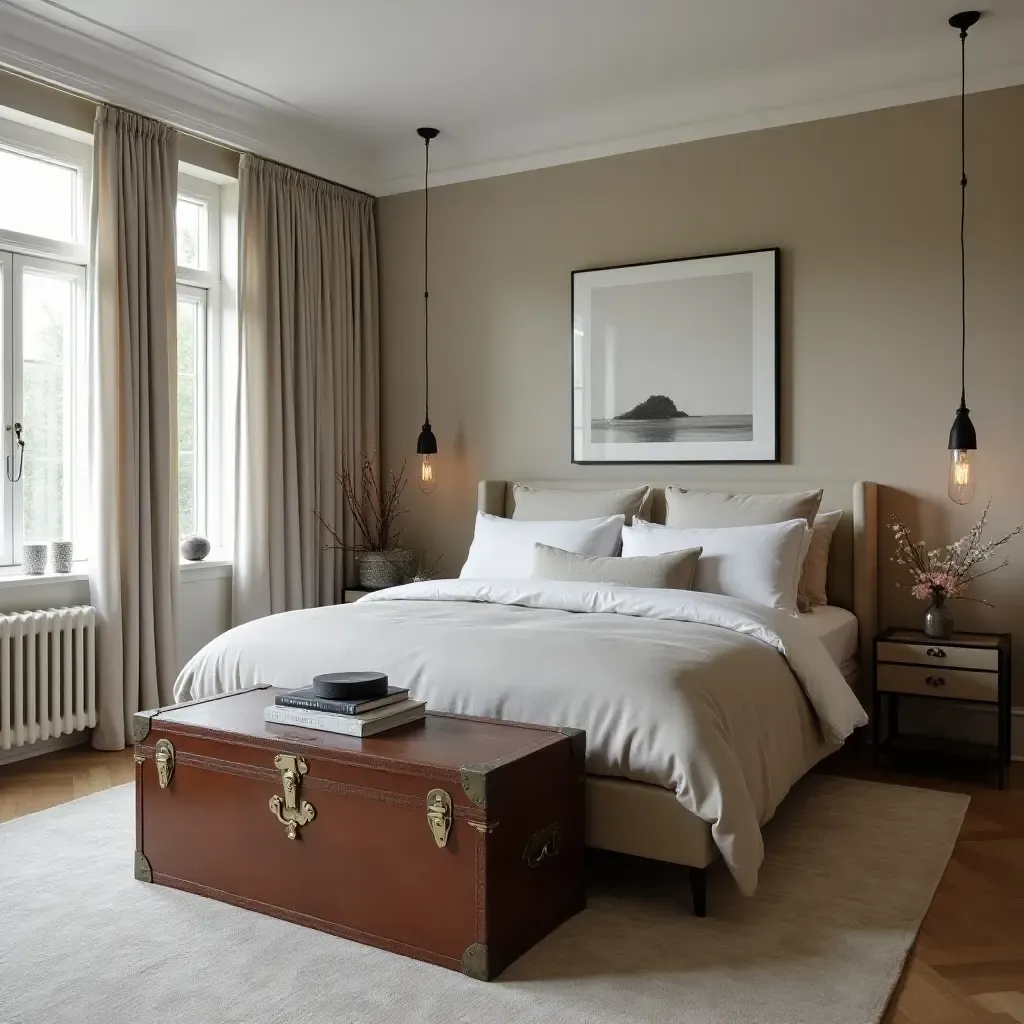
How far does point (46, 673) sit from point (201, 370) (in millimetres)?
1683

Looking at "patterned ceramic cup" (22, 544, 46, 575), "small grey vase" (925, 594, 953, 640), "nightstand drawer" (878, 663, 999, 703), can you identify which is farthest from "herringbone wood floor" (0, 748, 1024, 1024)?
"patterned ceramic cup" (22, 544, 46, 575)

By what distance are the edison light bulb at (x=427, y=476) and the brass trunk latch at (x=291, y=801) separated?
295 cm

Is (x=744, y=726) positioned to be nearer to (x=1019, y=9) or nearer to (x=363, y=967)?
(x=363, y=967)

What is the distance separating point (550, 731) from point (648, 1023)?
2.35ft

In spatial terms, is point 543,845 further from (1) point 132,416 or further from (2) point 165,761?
(1) point 132,416

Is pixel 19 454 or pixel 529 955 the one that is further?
pixel 19 454

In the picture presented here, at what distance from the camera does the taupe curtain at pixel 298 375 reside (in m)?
4.89

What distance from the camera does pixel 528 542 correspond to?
173 inches

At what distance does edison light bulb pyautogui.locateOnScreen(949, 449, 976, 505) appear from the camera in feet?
13.4

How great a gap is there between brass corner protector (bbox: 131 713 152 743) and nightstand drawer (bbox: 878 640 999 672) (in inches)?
104

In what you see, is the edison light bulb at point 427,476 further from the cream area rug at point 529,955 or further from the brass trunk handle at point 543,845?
the brass trunk handle at point 543,845

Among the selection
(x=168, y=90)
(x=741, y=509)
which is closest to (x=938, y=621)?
(x=741, y=509)

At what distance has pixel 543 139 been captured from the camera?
507 cm

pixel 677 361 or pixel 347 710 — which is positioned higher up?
pixel 677 361
